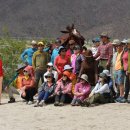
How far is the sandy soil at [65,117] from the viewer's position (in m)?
9.91

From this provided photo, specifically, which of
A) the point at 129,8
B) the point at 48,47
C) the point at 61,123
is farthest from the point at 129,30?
the point at 61,123

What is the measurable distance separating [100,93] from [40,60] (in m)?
2.26

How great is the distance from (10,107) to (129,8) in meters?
66.3

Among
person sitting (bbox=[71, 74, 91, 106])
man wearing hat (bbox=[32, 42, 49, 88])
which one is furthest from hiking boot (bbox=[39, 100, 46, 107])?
man wearing hat (bbox=[32, 42, 49, 88])

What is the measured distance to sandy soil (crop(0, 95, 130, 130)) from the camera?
32.5ft

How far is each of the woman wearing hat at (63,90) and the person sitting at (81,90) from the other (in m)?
0.25

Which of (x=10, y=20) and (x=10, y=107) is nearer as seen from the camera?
(x=10, y=107)

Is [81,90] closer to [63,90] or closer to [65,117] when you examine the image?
[63,90]

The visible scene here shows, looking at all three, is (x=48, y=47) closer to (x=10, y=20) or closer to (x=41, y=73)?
(x=41, y=73)

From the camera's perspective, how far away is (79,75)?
505 inches

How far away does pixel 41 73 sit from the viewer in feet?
45.5

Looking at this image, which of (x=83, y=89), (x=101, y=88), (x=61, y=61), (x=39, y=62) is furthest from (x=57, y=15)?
(x=101, y=88)

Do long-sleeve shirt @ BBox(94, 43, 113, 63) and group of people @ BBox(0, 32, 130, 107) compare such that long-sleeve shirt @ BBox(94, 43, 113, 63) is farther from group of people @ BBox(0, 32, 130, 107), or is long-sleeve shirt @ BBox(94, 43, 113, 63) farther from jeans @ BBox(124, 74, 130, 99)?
jeans @ BBox(124, 74, 130, 99)

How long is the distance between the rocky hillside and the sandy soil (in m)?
60.4
